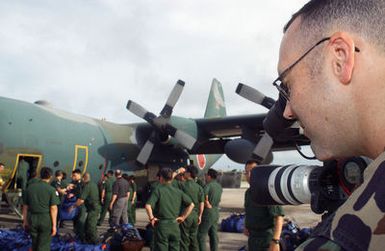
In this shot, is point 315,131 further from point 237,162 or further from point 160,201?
point 237,162

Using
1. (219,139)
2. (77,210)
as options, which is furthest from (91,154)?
(219,139)

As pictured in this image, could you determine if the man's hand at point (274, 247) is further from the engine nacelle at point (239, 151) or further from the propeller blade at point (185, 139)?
the propeller blade at point (185, 139)

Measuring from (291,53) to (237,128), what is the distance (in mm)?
14224

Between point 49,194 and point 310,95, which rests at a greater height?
point 310,95

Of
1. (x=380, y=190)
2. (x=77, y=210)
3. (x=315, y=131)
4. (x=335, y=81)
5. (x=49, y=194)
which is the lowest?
(x=77, y=210)

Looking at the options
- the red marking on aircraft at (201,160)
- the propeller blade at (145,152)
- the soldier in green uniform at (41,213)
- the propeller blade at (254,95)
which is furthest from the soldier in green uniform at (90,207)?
the red marking on aircraft at (201,160)

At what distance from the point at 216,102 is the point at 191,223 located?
15.4 meters

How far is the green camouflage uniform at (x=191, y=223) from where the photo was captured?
708cm

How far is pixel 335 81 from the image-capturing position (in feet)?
2.95

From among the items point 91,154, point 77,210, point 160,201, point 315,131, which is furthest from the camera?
point 91,154

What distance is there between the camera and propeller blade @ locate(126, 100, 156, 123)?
47.0 feet

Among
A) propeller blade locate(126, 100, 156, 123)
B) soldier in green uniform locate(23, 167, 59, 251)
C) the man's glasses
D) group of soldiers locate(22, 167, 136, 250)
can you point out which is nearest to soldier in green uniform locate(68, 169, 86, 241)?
group of soldiers locate(22, 167, 136, 250)

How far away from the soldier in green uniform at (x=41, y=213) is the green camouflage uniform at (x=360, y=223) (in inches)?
252

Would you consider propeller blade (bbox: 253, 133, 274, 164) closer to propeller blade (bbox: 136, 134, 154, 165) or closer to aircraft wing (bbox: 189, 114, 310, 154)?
aircraft wing (bbox: 189, 114, 310, 154)
